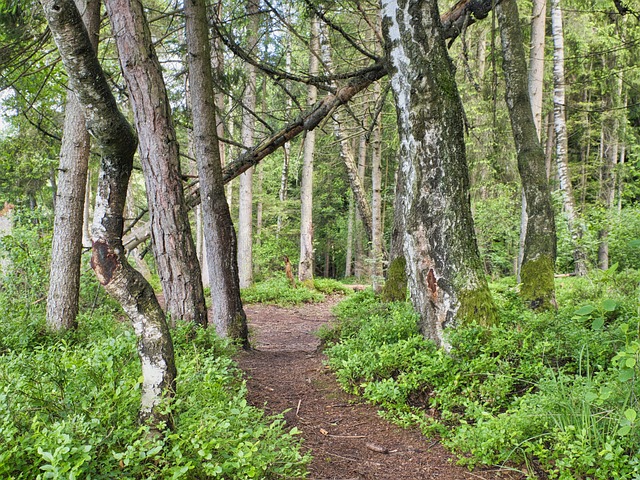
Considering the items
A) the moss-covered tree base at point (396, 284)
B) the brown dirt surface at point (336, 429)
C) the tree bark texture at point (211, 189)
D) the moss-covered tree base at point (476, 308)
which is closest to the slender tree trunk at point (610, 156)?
the moss-covered tree base at point (396, 284)

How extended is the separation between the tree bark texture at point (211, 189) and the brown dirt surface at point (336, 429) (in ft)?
2.37

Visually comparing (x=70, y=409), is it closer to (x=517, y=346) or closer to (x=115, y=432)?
(x=115, y=432)

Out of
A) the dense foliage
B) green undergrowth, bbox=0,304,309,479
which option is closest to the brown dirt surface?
green undergrowth, bbox=0,304,309,479

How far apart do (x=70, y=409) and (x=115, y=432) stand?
0.45 meters

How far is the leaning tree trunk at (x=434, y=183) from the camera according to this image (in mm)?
4512

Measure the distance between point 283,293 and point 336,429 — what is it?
1038cm

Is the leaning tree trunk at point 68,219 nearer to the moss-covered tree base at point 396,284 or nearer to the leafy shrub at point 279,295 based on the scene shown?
the moss-covered tree base at point 396,284

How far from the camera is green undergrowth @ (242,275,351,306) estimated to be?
13859 mm

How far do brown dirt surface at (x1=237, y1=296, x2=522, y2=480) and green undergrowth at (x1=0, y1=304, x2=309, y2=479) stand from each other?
505 mm

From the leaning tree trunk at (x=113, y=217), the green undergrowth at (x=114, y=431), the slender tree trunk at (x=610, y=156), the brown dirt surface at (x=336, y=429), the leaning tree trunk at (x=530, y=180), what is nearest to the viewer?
the green undergrowth at (x=114, y=431)

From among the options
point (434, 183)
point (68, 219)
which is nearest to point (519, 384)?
point (434, 183)

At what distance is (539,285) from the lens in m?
5.94

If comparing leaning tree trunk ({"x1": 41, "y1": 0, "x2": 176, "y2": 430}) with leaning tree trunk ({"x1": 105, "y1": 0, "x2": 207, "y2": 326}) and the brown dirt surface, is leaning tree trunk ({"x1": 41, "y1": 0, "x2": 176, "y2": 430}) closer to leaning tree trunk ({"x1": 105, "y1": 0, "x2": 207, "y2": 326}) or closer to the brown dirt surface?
the brown dirt surface

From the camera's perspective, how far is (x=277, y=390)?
493 centimetres
